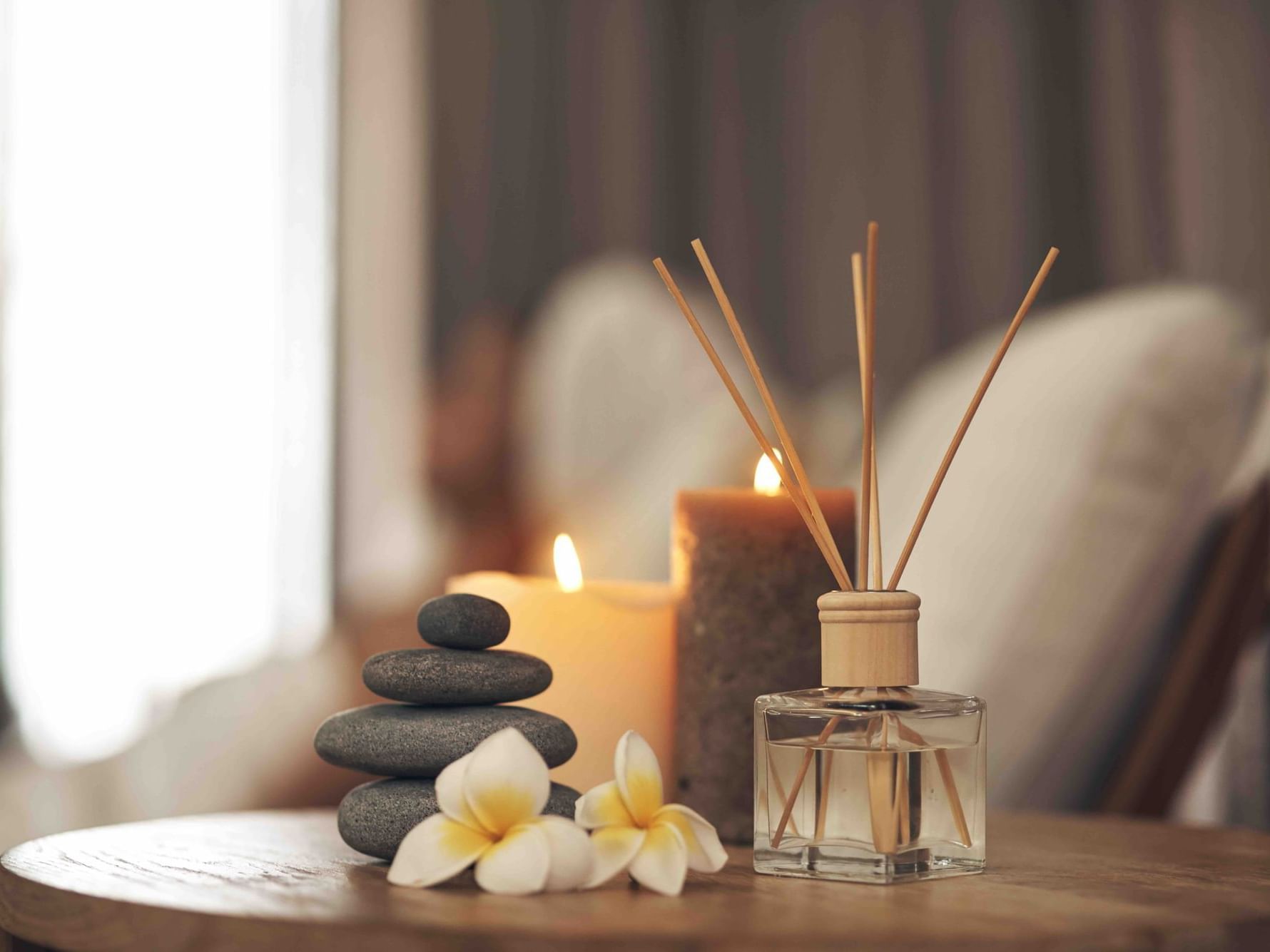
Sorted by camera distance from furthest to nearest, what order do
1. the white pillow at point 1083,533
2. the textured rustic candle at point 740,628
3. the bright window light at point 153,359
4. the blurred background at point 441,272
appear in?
the bright window light at point 153,359 → the blurred background at point 441,272 → the white pillow at point 1083,533 → the textured rustic candle at point 740,628

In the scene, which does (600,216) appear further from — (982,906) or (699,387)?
(982,906)

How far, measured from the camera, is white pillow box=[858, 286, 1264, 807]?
3.49 feet

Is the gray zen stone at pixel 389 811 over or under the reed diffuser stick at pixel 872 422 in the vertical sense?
under

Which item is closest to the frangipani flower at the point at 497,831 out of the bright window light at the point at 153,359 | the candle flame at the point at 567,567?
the candle flame at the point at 567,567

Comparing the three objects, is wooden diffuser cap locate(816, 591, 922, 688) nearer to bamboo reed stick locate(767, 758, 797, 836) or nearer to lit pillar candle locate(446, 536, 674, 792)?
bamboo reed stick locate(767, 758, 797, 836)

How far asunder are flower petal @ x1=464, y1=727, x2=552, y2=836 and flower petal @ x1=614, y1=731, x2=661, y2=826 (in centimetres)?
3

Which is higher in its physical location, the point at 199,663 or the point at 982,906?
the point at 982,906

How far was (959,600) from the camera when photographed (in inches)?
44.4

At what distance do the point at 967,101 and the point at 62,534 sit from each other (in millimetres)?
1734

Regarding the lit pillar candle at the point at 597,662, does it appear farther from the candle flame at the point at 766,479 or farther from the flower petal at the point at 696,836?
the flower petal at the point at 696,836

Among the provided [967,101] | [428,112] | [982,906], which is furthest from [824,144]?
[982,906]

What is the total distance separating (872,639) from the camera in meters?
0.59

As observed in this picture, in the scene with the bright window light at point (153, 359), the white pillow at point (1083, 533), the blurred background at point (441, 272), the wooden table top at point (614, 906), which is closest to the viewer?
the wooden table top at point (614, 906)

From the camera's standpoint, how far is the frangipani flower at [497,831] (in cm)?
53
